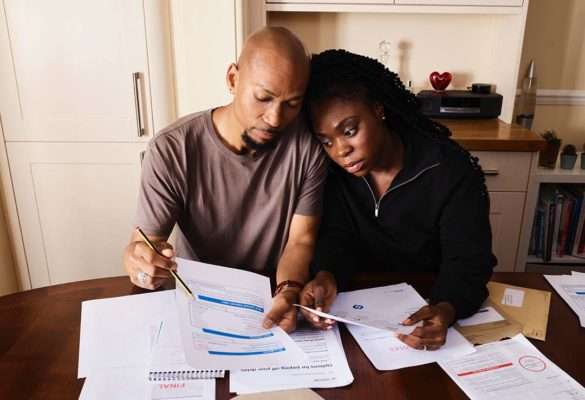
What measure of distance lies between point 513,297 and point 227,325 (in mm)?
629

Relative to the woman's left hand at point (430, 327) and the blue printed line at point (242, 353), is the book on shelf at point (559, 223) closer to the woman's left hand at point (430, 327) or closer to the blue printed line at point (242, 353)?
the woman's left hand at point (430, 327)

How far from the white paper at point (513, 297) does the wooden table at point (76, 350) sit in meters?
0.05

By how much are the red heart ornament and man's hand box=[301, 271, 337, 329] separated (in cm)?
179

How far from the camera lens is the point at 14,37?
210cm

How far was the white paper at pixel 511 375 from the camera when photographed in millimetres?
863

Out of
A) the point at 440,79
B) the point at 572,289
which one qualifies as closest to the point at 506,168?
the point at 440,79

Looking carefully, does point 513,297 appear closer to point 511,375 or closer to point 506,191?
point 511,375

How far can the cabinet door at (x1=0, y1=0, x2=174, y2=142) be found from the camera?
6.85 feet

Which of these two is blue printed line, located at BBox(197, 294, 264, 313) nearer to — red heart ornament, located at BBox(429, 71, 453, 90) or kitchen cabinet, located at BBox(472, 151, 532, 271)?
kitchen cabinet, located at BBox(472, 151, 532, 271)

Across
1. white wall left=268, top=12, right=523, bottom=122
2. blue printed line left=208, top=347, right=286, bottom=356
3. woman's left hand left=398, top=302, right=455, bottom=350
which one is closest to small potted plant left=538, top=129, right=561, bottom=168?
white wall left=268, top=12, right=523, bottom=122

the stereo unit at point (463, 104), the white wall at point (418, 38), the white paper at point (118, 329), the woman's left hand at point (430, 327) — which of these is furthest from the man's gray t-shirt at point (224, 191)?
the white wall at point (418, 38)

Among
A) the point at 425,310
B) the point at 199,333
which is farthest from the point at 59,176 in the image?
the point at 425,310

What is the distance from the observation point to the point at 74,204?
7.69 ft

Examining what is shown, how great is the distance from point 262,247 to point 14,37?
1.44 metres
